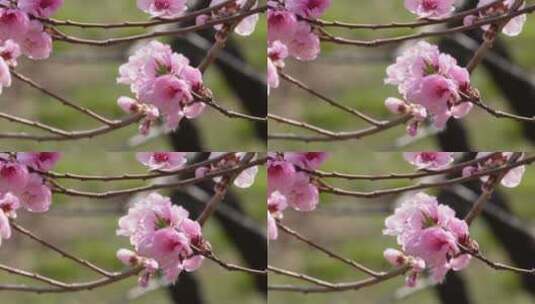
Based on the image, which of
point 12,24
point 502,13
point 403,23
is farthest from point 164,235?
point 502,13

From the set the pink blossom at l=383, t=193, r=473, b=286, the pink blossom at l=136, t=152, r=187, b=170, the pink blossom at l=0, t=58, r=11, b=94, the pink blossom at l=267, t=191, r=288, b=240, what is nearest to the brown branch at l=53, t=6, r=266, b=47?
the pink blossom at l=0, t=58, r=11, b=94

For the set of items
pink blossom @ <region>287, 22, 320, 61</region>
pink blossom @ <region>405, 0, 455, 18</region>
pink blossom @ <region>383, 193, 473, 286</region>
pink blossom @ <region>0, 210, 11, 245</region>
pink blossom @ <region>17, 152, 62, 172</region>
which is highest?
pink blossom @ <region>405, 0, 455, 18</region>

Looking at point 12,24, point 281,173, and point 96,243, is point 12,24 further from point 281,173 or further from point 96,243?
point 281,173

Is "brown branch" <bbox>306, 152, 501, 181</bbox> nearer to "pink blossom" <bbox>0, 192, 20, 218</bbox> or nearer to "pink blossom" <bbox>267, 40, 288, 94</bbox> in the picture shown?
"pink blossom" <bbox>267, 40, 288, 94</bbox>

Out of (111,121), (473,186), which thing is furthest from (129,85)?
(473,186)

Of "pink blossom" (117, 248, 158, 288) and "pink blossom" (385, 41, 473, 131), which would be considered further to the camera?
"pink blossom" (117, 248, 158, 288)

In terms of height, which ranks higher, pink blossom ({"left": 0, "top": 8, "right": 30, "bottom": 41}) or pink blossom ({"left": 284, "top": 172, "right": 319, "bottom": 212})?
pink blossom ({"left": 0, "top": 8, "right": 30, "bottom": 41})
